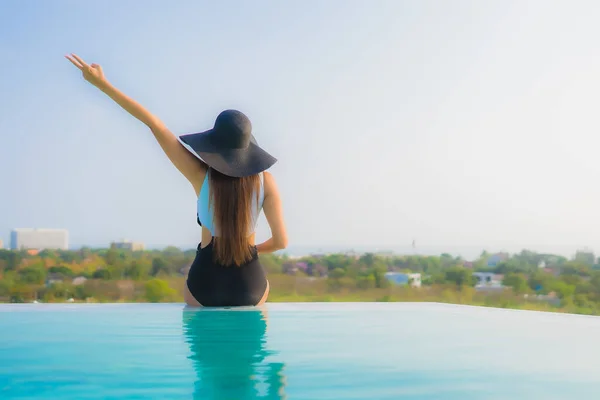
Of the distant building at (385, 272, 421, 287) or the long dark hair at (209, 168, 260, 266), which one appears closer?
the long dark hair at (209, 168, 260, 266)

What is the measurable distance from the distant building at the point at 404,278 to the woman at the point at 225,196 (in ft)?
88.3

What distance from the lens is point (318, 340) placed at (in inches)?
105

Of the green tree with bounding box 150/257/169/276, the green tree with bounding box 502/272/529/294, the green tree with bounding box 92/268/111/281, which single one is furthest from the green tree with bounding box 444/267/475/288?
the green tree with bounding box 92/268/111/281

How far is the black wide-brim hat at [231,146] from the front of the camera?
316 cm

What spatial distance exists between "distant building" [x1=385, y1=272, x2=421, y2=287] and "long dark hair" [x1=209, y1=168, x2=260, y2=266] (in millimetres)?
27087

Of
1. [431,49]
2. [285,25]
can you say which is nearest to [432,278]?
[431,49]

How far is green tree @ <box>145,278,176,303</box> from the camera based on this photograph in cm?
2258

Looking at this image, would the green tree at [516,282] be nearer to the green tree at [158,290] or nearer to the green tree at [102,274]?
the green tree at [158,290]

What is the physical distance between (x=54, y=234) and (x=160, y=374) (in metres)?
38.0

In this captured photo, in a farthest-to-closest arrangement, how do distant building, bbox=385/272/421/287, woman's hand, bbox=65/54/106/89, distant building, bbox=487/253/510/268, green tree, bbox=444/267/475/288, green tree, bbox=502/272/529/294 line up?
distant building, bbox=487/253/510/268, green tree, bbox=444/267/475/288, green tree, bbox=502/272/529/294, distant building, bbox=385/272/421/287, woman's hand, bbox=65/54/106/89

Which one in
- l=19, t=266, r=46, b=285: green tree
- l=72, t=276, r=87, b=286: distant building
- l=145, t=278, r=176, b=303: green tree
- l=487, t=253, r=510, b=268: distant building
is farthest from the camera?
l=487, t=253, r=510, b=268: distant building

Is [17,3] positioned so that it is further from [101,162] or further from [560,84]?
[560,84]

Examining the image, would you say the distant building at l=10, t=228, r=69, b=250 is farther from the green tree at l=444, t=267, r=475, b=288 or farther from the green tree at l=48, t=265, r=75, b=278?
the green tree at l=444, t=267, r=475, b=288

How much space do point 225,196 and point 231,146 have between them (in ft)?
0.88
